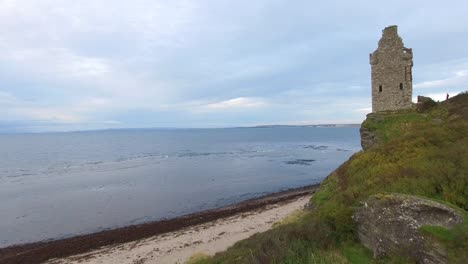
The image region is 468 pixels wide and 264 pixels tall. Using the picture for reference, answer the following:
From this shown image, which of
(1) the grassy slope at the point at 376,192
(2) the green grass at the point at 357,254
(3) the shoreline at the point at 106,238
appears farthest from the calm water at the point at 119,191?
(2) the green grass at the point at 357,254

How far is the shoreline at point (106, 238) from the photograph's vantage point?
2366 cm

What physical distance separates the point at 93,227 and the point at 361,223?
91.4ft

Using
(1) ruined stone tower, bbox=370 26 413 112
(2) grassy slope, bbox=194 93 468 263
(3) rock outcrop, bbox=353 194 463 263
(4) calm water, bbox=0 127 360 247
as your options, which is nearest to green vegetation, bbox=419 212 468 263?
(2) grassy slope, bbox=194 93 468 263

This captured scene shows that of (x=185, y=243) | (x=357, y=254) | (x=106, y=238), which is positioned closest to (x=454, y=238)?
(x=357, y=254)

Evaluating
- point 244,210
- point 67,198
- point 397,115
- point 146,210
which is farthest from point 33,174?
point 397,115

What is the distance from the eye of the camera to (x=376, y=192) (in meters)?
11.4

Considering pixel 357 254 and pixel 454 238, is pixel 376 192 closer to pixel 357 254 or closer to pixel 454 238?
pixel 357 254

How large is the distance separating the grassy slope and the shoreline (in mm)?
15619

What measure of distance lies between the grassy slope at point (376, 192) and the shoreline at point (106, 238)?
615 inches

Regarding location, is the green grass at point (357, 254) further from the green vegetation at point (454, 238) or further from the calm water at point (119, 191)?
the calm water at point (119, 191)

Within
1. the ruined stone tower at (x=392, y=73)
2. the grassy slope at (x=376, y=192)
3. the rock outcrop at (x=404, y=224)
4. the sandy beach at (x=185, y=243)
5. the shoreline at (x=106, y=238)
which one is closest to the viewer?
the rock outcrop at (x=404, y=224)

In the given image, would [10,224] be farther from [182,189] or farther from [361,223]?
[361,223]

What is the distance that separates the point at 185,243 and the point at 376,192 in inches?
608

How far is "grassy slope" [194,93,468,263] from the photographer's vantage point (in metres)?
9.06
